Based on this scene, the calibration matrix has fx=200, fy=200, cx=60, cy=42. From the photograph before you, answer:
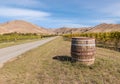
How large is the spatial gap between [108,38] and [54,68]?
33.7 meters

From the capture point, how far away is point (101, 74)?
8922mm

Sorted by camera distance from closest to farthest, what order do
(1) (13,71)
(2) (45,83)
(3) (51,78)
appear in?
(2) (45,83) < (3) (51,78) < (1) (13,71)

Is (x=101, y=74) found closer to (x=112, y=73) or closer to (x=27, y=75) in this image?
(x=112, y=73)

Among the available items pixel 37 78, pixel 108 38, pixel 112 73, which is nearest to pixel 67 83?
pixel 37 78

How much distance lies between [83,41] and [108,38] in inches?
1281

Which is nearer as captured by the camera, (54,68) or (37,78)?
(37,78)

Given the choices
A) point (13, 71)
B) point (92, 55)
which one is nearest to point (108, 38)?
point (92, 55)

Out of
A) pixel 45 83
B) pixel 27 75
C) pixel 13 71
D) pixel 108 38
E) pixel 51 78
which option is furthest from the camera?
pixel 108 38

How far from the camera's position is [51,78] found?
8.41 metres

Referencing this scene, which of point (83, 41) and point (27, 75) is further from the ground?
point (83, 41)

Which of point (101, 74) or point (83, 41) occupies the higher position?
point (83, 41)

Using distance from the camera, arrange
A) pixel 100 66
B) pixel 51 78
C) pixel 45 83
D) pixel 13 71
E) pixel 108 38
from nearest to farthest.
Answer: pixel 45 83
pixel 51 78
pixel 13 71
pixel 100 66
pixel 108 38

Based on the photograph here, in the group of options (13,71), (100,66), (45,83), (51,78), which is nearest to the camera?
(45,83)

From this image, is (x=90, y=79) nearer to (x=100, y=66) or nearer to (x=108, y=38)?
(x=100, y=66)
